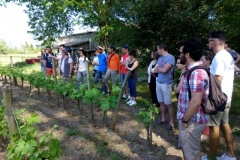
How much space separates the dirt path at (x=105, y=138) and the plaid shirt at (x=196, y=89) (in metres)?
1.34

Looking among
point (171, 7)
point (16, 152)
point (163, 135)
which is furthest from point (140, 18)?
point (16, 152)

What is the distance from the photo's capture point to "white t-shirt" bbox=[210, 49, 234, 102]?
2834mm

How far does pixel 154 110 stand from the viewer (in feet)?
11.7

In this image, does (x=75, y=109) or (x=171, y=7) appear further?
→ (x=171, y=7)

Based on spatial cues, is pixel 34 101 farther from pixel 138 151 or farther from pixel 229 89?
pixel 229 89

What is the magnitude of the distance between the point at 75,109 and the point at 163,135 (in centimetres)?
258

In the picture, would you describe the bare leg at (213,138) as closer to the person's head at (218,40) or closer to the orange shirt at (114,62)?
the person's head at (218,40)

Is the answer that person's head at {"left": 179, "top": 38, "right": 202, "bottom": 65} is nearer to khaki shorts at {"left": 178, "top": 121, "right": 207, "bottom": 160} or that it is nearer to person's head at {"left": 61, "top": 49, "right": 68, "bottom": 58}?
khaki shorts at {"left": 178, "top": 121, "right": 207, "bottom": 160}

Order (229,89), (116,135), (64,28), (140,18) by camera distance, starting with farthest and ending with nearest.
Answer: (64,28) < (140,18) < (116,135) < (229,89)

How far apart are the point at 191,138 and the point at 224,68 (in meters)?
1.10

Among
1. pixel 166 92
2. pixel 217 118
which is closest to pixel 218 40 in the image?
pixel 217 118

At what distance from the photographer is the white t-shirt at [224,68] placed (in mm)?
2834

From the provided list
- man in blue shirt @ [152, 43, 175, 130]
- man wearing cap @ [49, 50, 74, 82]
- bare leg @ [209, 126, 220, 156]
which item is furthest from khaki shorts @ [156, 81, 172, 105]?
man wearing cap @ [49, 50, 74, 82]

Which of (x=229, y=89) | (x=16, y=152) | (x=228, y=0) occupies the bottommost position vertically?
(x=16, y=152)
